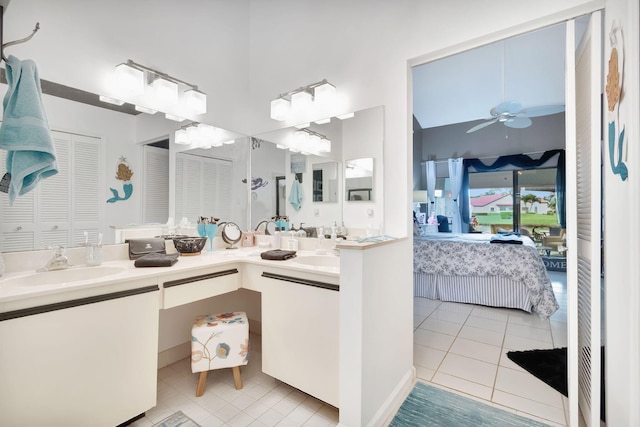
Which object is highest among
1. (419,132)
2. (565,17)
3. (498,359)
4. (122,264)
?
(419,132)

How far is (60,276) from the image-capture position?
5.06 feet

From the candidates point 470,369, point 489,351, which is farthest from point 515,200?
point 470,369

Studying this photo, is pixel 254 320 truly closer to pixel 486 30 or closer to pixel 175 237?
pixel 175 237

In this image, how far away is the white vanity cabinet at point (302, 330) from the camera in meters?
1.55

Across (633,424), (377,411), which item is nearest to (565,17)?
(633,424)

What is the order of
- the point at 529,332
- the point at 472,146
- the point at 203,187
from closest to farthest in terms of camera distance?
the point at 203,187 → the point at 529,332 → the point at 472,146

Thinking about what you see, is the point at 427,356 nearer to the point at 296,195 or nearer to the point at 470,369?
the point at 470,369

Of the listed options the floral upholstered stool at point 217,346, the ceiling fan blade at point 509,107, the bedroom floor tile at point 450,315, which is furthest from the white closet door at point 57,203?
the ceiling fan blade at point 509,107

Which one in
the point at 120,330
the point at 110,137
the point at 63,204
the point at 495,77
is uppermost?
→ the point at 495,77

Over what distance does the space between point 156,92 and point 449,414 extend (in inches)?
115

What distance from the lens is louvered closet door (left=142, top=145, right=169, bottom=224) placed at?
6.84ft

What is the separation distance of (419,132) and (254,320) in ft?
18.9

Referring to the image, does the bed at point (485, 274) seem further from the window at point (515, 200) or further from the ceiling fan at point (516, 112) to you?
the window at point (515, 200)

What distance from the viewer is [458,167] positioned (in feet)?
20.5
